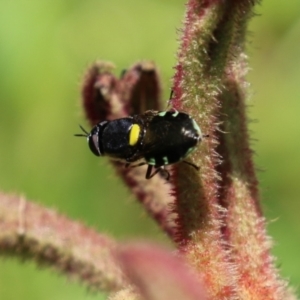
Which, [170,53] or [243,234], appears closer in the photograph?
[243,234]

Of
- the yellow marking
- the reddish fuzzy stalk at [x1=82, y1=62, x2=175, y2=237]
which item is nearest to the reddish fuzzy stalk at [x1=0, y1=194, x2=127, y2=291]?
the reddish fuzzy stalk at [x1=82, y1=62, x2=175, y2=237]

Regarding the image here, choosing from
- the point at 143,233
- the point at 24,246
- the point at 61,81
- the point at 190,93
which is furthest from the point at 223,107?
the point at 61,81

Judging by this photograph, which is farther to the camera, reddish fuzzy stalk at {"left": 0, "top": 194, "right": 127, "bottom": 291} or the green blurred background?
the green blurred background

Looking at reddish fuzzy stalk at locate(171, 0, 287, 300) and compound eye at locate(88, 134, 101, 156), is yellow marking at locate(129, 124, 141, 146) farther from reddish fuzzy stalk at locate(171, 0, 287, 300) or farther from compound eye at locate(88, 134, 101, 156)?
reddish fuzzy stalk at locate(171, 0, 287, 300)

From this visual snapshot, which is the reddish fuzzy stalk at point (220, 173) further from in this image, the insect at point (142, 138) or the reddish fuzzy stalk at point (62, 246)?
the reddish fuzzy stalk at point (62, 246)

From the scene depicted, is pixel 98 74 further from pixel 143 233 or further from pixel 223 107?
pixel 143 233

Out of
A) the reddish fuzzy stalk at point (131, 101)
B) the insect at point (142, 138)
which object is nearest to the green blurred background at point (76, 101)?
the reddish fuzzy stalk at point (131, 101)
